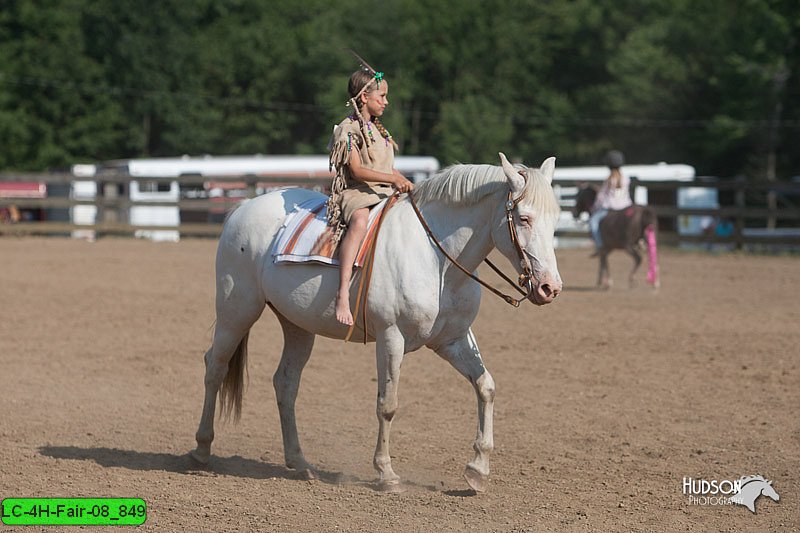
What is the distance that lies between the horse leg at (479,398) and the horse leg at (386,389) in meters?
0.29

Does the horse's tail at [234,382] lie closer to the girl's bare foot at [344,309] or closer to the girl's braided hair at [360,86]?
the girl's bare foot at [344,309]

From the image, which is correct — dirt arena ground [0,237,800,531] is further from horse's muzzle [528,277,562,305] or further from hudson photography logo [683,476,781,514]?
horse's muzzle [528,277,562,305]

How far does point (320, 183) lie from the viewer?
907 inches

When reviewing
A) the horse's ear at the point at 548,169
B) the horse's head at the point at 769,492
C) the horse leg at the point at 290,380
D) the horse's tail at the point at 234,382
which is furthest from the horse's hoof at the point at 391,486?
the horse's head at the point at 769,492

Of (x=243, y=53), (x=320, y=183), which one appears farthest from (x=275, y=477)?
(x=243, y=53)

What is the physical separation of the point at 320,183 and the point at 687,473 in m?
17.7

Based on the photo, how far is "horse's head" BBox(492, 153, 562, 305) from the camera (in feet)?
17.1

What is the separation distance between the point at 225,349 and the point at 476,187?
6.53 feet

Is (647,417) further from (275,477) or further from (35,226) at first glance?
(35,226)

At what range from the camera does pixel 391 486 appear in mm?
5566

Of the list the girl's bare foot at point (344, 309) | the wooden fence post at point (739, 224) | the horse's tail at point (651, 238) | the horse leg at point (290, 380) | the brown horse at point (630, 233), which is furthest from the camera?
the wooden fence post at point (739, 224)

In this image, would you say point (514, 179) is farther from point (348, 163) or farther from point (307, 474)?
point (307, 474)

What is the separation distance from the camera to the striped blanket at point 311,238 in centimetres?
579

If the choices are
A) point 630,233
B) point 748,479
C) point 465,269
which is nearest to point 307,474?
point 465,269
